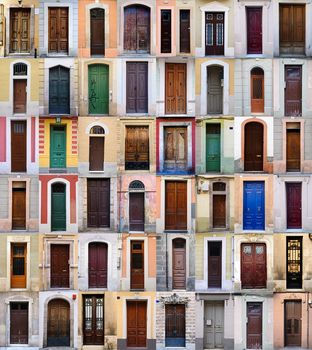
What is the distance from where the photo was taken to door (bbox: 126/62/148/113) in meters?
34.0

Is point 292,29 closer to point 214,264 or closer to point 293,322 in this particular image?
point 214,264

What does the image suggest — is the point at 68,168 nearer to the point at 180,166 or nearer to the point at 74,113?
the point at 74,113

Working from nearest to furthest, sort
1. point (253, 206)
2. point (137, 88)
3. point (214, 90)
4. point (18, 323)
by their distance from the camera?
1. point (18, 323)
2. point (253, 206)
3. point (137, 88)
4. point (214, 90)

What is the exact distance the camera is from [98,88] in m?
34.1

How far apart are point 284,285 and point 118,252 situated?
7.73 metres

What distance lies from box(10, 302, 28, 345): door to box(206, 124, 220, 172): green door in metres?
10.6

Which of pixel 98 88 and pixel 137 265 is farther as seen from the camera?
pixel 98 88

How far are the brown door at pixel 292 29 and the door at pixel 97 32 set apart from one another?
8.24m

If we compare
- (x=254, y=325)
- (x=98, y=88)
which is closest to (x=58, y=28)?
(x=98, y=88)

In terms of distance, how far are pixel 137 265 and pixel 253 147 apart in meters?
7.62

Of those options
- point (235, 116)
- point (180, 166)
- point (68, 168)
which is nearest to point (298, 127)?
point (235, 116)

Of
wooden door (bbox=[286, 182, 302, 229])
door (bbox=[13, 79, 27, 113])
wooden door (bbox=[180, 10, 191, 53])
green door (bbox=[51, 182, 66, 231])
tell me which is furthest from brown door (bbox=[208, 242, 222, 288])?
door (bbox=[13, 79, 27, 113])

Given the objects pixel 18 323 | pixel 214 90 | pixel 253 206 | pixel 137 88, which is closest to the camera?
pixel 18 323

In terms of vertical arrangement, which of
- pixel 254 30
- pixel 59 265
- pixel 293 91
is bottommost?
pixel 59 265
